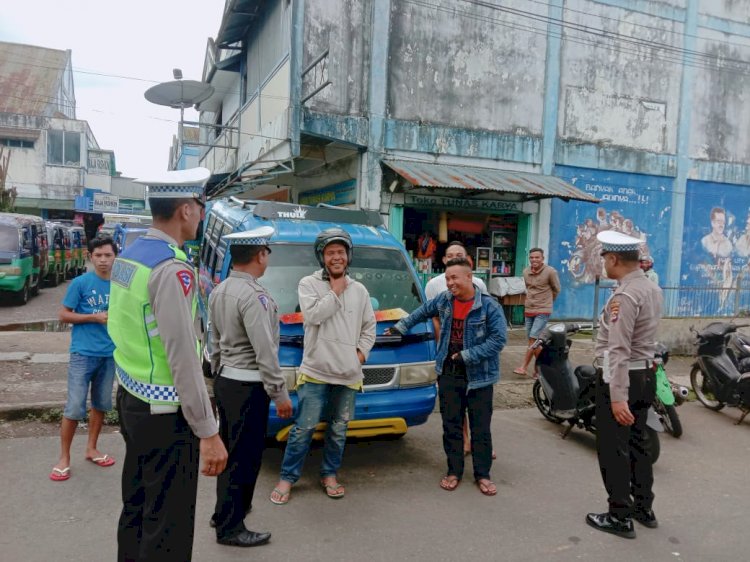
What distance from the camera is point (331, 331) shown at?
4094 millimetres

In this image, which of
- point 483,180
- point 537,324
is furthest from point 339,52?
point 537,324

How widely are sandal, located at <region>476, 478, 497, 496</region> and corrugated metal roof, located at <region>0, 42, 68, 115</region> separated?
40.8 meters

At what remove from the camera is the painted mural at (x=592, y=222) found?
1278 cm

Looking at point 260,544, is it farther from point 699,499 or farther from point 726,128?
point 726,128

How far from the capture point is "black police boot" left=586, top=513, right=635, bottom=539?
12.6 feet

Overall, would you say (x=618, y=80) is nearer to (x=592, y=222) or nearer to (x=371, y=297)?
(x=592, y=222)

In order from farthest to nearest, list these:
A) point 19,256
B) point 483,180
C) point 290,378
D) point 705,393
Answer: point 19,256
point 483,180
point 705,393
point 290,378

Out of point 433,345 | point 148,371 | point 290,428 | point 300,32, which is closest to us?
point 148,371

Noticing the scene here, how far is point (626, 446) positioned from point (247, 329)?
2602 millimetres

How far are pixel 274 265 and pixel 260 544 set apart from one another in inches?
90.6

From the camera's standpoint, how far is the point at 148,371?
2.37m

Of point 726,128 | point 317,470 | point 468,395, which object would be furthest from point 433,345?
point 726,128

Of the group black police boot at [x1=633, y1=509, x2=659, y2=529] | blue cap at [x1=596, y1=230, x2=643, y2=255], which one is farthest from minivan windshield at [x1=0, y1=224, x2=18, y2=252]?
black police boot at [x1=633, y1=509, x2=659, y2=529]

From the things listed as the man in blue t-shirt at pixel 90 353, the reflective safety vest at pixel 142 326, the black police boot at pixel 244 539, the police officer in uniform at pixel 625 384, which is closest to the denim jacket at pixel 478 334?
the police officer in uniform at pixel 625 384
